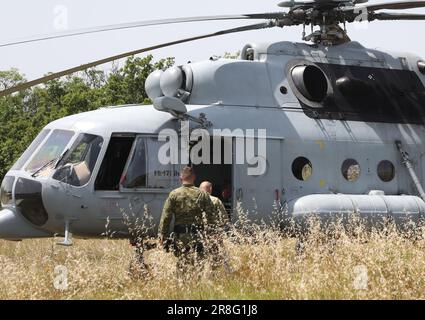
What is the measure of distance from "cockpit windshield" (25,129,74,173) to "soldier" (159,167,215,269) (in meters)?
2.26

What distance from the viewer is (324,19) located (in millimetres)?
10828

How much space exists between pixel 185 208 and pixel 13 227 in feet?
8.54

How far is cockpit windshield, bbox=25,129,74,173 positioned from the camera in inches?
356

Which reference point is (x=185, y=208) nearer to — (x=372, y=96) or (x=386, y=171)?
(x=386, y=171)

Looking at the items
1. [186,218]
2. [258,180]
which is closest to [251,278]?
[186,218]

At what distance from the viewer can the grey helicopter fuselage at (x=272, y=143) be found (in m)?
8.84

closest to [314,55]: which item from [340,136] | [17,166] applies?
Answer: [340,136]

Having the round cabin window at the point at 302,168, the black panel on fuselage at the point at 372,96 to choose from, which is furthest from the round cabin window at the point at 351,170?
the black panel on fuselage at the point at 372,96

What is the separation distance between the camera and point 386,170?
1077 centimetres

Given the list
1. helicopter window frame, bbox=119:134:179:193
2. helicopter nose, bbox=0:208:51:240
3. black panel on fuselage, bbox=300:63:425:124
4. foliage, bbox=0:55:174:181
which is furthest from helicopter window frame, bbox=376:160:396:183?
foliage, bbox=0:55:174:181

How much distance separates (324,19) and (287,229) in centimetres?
345

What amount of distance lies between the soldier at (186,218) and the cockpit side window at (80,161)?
1773 millimetres

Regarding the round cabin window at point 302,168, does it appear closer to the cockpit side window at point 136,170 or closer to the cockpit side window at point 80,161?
the cockpit side window at point 136,170

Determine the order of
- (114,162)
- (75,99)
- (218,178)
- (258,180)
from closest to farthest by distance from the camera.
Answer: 1. (114,162)
2. (258,180)
3. (218,178)
4. (75,99)
